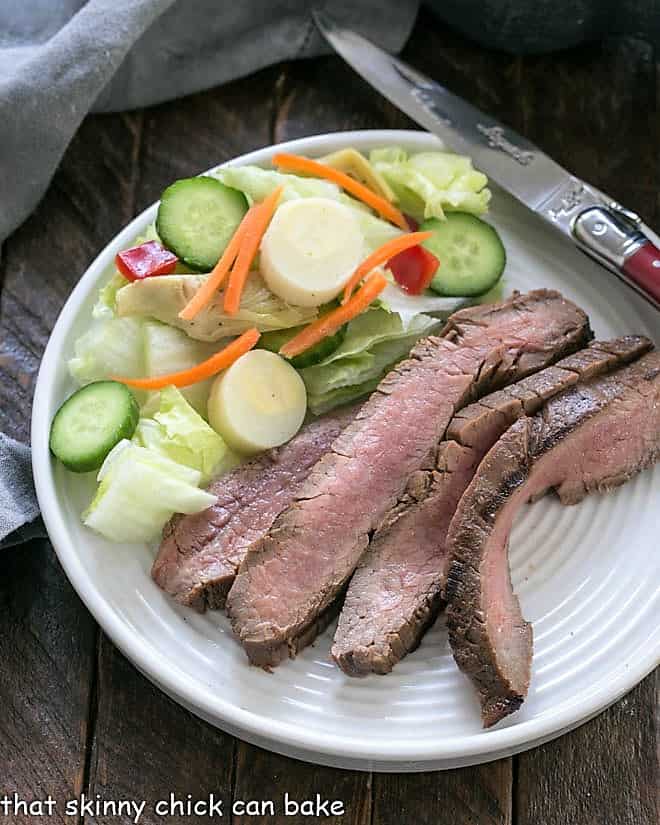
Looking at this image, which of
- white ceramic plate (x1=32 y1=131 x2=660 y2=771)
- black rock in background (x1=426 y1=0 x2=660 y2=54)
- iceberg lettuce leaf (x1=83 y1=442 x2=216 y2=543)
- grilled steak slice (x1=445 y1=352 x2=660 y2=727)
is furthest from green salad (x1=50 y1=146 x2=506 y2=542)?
black rock in background (x1=426 y1=0 x2=660 y2=54)

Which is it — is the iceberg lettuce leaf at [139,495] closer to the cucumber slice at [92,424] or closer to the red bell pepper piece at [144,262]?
the cucumber slice at [92,424]

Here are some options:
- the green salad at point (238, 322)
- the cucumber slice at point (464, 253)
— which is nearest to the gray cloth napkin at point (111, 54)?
the green salad at point (238, 322)

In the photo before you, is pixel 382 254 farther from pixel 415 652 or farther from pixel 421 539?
pixel 415 652

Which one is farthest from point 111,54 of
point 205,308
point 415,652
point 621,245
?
point 415,652

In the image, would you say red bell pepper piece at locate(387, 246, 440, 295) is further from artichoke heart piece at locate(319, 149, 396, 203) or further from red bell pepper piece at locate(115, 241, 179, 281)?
red bell pepper piece at locate(115, 241, 179, 281)

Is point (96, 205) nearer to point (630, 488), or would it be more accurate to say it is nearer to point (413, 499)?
point (413, 499)
